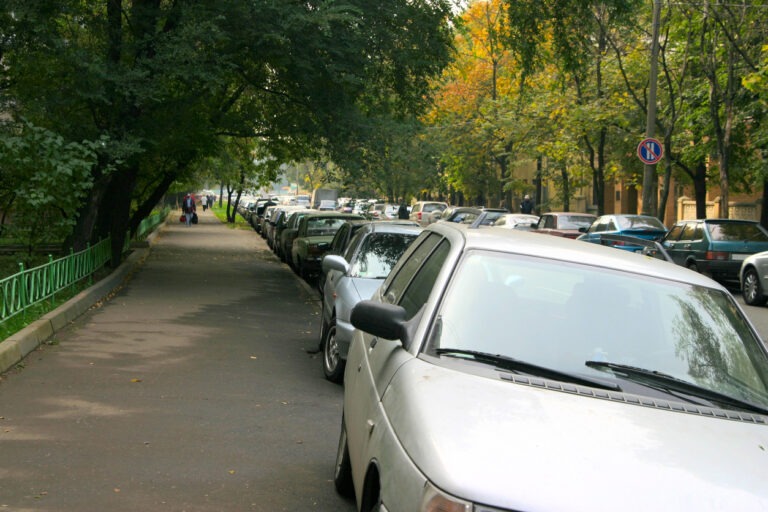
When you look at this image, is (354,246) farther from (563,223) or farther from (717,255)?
(563,223)

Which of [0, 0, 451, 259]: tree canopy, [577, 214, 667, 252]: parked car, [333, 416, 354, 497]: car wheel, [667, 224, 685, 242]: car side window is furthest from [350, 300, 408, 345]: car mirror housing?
[577, 214, 667, 252]: parked car

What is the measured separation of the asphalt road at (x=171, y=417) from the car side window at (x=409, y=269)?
4.17 ft

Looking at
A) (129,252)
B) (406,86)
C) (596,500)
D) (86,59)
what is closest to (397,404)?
(596,500)

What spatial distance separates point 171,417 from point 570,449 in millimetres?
5183

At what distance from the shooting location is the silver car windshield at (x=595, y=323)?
3883mm

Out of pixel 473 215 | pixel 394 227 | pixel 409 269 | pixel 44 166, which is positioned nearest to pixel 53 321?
pixel 44 166

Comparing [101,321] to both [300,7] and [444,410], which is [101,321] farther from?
[444,410]

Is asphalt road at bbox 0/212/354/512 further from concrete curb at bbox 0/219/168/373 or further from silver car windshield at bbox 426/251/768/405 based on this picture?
silver car windshield at bbox 426/251/768/405

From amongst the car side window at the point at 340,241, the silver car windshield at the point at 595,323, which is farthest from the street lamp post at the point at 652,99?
the silver car windshield at the point at 595,323

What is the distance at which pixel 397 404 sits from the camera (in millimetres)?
3600

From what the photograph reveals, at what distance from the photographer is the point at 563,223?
95.7 feet

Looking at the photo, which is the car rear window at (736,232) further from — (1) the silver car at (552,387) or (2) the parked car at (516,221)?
(1) the silver car at (552,387)

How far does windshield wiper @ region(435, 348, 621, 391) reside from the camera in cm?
365

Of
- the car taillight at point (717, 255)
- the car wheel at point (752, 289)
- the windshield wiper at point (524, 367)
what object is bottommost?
the car wheel at point (752, 289)
